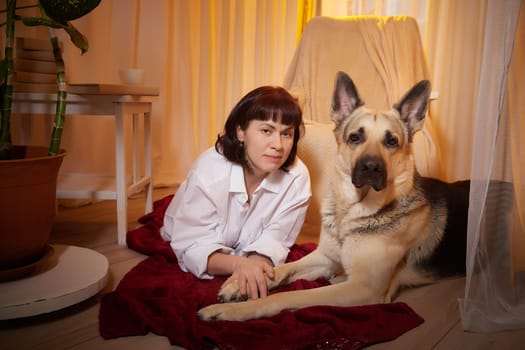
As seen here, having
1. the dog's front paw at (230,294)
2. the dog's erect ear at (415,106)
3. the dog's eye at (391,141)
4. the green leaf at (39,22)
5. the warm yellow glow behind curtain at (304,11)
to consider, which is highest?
the warm yellow glow behind curtain at (304,11)

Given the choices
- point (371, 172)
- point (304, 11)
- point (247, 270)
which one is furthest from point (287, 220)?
point (304, 11)

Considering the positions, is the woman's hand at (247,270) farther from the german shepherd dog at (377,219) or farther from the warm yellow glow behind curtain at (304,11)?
the warm yellow glow behind curtain at (304,11)

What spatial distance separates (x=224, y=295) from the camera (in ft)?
5.25

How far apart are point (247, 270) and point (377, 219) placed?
55 centimetres

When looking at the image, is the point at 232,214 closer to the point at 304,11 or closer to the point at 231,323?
the point at 231,323

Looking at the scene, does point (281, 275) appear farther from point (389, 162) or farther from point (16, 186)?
point (16, 186)

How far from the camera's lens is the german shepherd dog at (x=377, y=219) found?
164cm

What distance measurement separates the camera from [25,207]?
1.58 m

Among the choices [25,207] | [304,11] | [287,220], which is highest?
[304,11]

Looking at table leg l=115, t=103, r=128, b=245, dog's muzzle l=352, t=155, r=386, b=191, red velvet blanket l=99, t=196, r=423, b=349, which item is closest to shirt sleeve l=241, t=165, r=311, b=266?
red velvet blanket l=99, t=196, r=423, b=349


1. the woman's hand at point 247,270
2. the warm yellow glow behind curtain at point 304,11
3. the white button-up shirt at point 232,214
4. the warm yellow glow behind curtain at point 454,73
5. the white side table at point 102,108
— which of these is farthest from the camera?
the warm yellow glow behind curtain at point 304,11

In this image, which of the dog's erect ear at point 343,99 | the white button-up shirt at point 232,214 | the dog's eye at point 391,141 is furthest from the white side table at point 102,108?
the dog's eye at point 391,141

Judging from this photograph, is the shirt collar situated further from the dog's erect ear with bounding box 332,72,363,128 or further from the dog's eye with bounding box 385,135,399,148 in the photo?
the dog's eye with bounding box 385,135,399,148

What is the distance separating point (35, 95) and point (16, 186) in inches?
34.9
